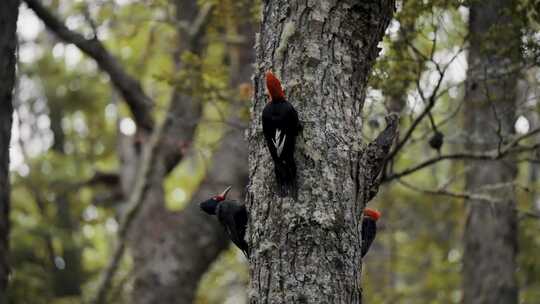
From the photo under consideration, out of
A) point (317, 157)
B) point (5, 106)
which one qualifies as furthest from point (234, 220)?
point (5, 106)

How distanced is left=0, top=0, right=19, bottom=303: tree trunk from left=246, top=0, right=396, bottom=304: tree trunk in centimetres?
149

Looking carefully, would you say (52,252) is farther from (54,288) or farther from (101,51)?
(101,51)

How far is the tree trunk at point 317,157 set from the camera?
349 cm

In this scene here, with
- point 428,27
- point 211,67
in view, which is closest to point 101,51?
point 211,67

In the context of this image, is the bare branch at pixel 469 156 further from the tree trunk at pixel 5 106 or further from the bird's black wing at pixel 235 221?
the tree trunk at pixel 5 106

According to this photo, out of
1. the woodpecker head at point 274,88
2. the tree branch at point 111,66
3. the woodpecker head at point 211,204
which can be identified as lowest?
the woodpecker head at point 211,204

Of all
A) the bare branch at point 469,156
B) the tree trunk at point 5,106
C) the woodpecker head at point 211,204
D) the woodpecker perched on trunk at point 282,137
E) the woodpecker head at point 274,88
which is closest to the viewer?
the woodpecker perched on trunk at point 282,137

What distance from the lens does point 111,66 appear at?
880cm

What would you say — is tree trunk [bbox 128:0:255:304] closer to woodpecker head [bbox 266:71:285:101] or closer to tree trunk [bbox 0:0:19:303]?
tree trunk [bbox 0:0:19:303]

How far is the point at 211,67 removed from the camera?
7031 mm

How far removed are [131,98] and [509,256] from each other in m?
5.03

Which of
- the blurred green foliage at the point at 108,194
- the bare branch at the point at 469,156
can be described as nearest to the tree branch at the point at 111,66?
the blurred green foliage at the point at 108,194

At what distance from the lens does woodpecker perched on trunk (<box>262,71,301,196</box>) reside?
3592 mm

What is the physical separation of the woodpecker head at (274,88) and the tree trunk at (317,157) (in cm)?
10
